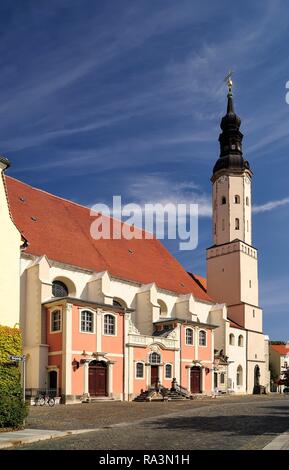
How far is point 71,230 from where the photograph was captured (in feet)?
141

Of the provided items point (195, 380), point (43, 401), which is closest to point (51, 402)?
point (43, 401)

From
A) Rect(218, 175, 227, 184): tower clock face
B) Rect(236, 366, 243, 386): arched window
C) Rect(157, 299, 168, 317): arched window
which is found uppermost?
Rect(218, 175, 227, 184): tower clock face

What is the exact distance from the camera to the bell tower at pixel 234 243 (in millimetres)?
57062

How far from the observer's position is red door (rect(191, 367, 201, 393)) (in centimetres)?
4497

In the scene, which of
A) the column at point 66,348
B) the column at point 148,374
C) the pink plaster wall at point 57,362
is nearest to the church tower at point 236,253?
the column at point 148,374

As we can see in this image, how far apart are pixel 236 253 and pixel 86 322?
24480 millimetres

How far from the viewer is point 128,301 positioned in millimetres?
43438

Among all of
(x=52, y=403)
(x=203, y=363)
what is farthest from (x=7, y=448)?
(x=203, y=363)

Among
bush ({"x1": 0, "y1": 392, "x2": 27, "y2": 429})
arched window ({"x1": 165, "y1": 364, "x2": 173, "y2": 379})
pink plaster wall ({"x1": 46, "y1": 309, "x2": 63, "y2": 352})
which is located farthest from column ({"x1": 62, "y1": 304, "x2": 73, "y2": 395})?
bush ({"x1": 0, "y1": 392, "x2": 27, "y2": 429})

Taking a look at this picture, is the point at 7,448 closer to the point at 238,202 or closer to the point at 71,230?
the point at 71,230

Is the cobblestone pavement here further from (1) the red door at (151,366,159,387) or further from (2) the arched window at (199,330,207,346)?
(2) the arched window at (199,330,207,346)
